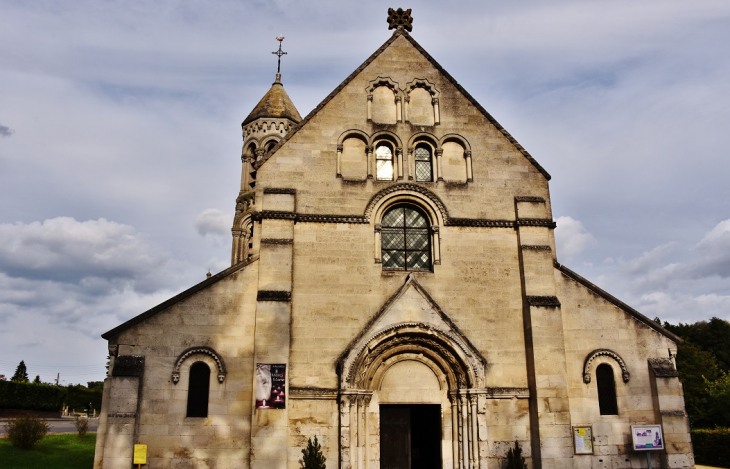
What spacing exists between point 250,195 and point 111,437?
23.8m

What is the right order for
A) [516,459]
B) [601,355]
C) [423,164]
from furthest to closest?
[423,164] < [601,355] < [516,459]

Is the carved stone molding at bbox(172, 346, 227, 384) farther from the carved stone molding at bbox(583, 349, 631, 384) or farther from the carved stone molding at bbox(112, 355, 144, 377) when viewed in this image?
the carved stone molding at bbox(583, 349, 631, 384)

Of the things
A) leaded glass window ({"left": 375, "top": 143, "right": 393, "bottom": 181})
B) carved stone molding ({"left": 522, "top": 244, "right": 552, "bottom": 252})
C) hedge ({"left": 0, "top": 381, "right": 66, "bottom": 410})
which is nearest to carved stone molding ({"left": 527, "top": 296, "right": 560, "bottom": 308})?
carved stone molding ({"left": 522, "top": 244, "right": 552, "bottom": 252})

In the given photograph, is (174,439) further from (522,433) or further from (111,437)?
(522,433)

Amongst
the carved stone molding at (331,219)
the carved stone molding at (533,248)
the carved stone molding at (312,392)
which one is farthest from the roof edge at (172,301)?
the carved stone molding at (533,248)

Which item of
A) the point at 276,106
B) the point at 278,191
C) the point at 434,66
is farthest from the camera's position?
the point at 276,106

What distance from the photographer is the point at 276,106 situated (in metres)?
39.7

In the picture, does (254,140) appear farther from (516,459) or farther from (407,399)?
(516,459)

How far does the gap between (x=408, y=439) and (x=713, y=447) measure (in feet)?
68.8

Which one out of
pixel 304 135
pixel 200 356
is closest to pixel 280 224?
pixel 304 135

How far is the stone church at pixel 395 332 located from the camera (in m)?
16.3

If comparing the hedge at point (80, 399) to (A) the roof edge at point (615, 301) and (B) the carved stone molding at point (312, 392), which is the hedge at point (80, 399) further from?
(A) the roof edge at point (615, 301)

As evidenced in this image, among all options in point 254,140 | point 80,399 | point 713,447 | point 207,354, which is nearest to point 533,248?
point 207,354

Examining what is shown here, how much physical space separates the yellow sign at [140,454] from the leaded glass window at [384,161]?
1047cm
